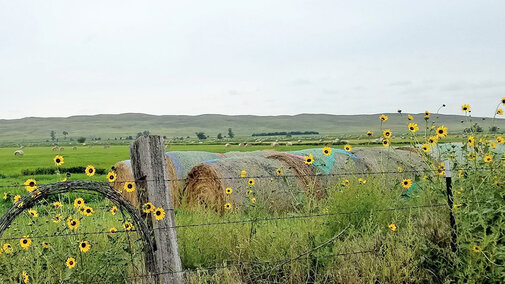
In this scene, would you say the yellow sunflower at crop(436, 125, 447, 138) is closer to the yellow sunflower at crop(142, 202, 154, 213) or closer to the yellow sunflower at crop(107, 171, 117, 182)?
the yellow sunflower at crop(142, 202, 154, 213)

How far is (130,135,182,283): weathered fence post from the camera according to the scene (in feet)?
Answer: 14.6

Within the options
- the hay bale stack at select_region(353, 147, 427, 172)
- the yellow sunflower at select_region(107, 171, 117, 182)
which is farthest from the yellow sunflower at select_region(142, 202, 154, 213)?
the hay bale stack at select_region(353, 147, 427, 172)

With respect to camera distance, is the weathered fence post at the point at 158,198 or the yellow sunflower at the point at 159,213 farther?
the weathered fence post at the point at 158,198

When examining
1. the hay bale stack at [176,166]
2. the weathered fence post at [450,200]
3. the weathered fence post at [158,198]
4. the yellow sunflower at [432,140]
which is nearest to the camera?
the weathered fence post at [158,198]

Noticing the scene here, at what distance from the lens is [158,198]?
4.47 meters

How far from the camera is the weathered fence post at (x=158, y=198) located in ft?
14.6

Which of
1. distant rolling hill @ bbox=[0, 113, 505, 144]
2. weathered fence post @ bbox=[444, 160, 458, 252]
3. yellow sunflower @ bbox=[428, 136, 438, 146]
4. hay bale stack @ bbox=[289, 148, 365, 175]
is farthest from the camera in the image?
distant rolling hill @ bbox=[0, 113, 505, 144]

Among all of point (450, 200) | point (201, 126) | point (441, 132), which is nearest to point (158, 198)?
point (450, 200)

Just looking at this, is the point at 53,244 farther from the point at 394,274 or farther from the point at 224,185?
the point at 224,185

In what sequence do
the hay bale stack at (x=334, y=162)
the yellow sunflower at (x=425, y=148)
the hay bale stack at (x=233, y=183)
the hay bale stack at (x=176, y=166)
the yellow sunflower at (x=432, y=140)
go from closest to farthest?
the yellow sunflower at (x=425, y=148), the yellow sunflower at (x=432, y=140), the hay bale stack at (x=233, y=183), the hay bale stack at (x=334, y=162), the hay bale stack at (x=176, y=166)

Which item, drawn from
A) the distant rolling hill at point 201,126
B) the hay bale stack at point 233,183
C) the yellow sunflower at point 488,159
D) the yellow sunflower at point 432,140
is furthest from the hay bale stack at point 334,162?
the distant rolling hill at point 201,126

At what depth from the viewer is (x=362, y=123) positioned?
606 feet

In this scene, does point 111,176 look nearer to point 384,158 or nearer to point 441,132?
point 441,132

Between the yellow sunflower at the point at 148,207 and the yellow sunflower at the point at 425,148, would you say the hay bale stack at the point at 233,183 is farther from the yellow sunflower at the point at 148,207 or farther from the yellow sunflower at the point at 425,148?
the yellow sunflower at the point at 148,207
